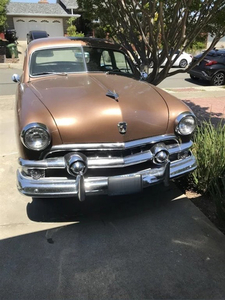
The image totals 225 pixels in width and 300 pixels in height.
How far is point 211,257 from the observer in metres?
2.52

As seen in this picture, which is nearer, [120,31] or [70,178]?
[70,178]

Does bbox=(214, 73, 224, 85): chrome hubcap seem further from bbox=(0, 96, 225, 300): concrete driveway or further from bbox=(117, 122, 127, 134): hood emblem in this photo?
bbox=(117, 122, 127, 134): hood emblem

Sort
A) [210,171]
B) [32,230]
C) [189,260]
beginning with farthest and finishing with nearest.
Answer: [210,171] → [32,230] → [189,260]

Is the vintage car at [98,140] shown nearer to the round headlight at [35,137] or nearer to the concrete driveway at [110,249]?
the round headlight at [35,137]

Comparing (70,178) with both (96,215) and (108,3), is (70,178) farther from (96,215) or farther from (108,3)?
(108,3)

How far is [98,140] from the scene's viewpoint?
2682 millimetres

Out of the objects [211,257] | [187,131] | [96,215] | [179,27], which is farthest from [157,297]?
[179,27]

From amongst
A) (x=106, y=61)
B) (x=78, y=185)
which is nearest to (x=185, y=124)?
(x=78, y=185)

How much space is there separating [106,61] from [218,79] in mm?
8755

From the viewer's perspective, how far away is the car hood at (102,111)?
265 cm

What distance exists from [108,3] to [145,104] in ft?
11.9

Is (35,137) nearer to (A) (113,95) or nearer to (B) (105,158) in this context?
(B) (105,158)

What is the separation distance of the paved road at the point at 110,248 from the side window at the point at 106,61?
2.12 m

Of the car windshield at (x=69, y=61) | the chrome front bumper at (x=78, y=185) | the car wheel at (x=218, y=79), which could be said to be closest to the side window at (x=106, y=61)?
the car windshield at (x=69, y=61)
